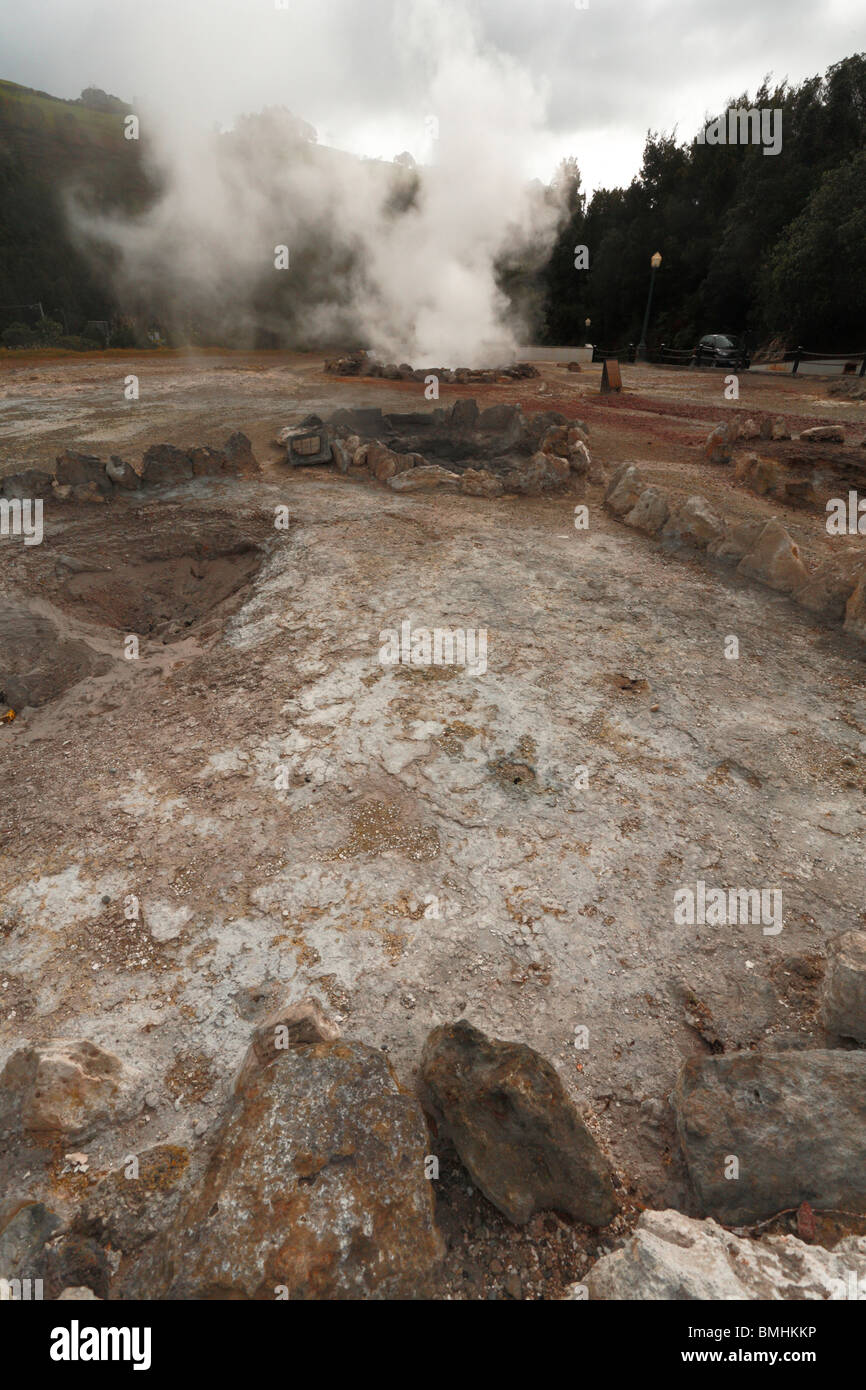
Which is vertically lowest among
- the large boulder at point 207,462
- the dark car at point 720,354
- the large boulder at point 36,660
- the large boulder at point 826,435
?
the large boulder at point 36,660

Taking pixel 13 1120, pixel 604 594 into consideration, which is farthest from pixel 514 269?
pixel 13 1120

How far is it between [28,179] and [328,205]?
94.0ft

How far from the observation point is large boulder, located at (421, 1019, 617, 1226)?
7.25ft

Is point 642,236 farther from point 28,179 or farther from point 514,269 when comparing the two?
point 28,179

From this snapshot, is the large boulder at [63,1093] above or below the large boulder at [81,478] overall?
below

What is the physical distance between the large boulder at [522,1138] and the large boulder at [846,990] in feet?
3.75

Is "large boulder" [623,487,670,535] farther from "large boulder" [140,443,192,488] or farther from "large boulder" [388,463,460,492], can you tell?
"large boulder" [140,443,192,488]

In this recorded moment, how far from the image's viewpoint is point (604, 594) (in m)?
6.64

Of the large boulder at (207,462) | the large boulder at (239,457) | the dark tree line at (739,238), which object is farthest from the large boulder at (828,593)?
the dark tree line at (739,238)

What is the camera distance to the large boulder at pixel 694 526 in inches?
294

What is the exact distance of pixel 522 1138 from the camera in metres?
2.26

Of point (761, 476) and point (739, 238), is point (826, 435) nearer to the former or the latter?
point (761, 476)

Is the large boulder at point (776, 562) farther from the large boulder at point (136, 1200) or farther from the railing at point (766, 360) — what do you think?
the railing at point (766, 360)

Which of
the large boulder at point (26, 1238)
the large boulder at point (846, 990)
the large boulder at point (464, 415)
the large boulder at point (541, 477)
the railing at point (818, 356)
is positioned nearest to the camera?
the large boulder at point (26, 1238)
